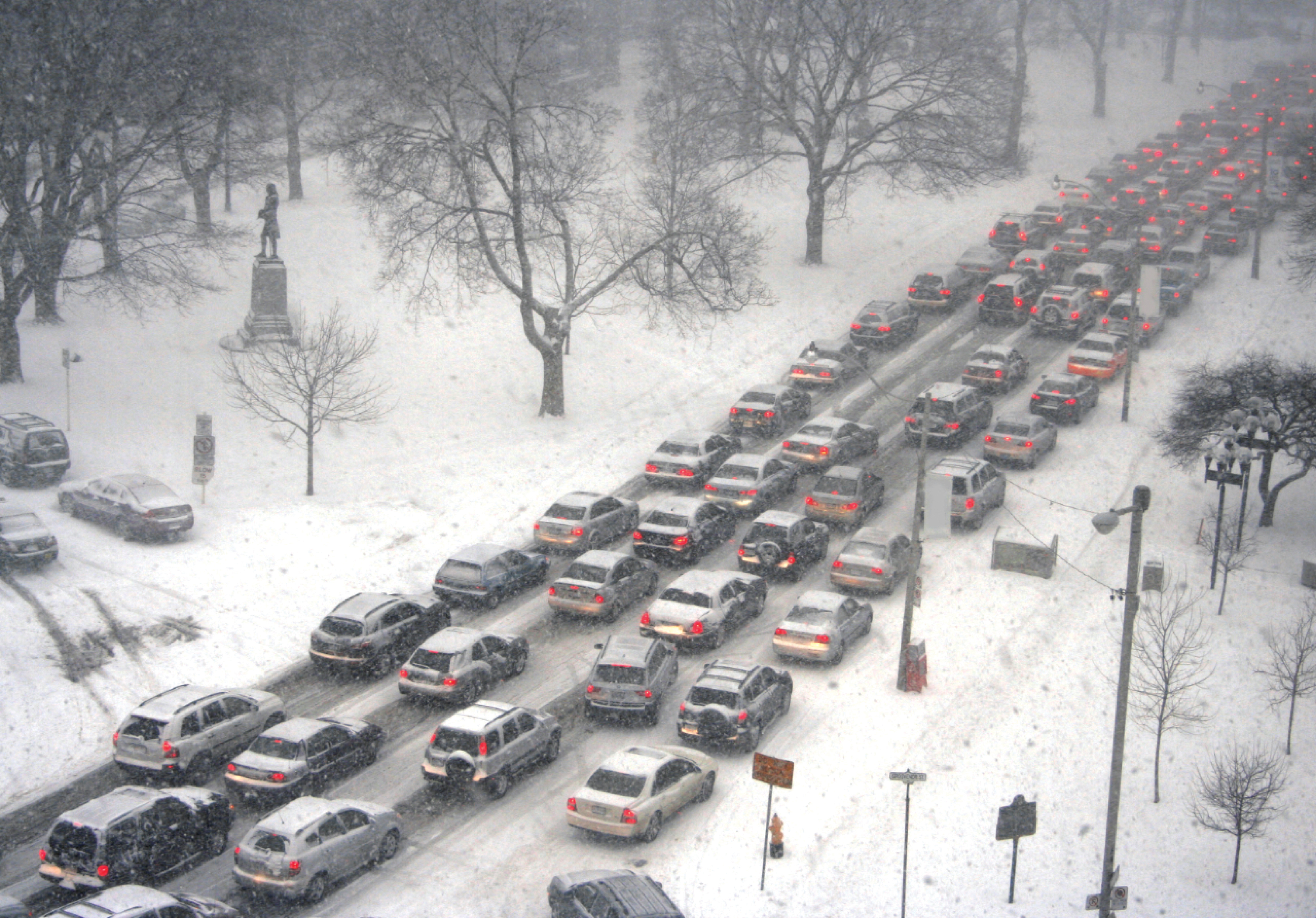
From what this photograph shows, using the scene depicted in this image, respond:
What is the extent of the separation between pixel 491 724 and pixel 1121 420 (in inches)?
853

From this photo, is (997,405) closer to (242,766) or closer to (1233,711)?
(1233,711)

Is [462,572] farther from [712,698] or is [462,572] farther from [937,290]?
[937,290]

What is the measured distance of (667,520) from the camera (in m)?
25.7

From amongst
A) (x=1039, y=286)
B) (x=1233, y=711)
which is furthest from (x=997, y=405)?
(x=1233, y=711)

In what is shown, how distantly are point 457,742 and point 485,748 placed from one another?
406mm

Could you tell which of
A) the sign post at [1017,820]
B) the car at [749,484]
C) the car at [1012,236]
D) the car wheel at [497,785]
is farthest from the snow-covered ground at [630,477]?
the car at [1012,236]

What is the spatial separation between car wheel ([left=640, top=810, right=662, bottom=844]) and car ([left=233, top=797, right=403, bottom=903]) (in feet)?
10.7

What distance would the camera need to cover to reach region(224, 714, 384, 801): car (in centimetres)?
1714

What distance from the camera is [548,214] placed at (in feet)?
124

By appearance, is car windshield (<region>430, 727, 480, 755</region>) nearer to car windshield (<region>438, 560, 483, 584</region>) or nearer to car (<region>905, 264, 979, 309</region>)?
car windshield (<region>438, 560, 483, 584</region>)

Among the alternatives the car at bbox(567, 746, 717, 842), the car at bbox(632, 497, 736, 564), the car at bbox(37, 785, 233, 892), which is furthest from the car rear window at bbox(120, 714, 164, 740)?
the car at bbox(632, 497, 736, 564)

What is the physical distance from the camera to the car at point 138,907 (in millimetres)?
12773

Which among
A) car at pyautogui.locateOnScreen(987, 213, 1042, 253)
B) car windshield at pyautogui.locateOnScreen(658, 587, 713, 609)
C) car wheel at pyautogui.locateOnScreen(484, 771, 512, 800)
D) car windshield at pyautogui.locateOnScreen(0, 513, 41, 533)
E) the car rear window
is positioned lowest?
car wheel at pyautogui.locateOnScreen(484, 771, 512, 800)

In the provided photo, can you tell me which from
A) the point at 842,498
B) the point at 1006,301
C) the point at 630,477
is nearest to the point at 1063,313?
the point at 1006,301
